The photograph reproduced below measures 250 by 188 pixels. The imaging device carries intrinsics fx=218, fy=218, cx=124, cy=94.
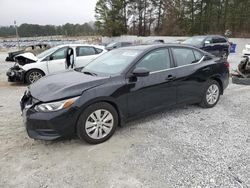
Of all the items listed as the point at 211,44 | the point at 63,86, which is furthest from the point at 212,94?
the point at 211,44

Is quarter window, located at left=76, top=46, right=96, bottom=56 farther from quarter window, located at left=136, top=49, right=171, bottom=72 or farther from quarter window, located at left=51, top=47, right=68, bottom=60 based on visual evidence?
quarter window, located at left=136, top=49, right=171, bottom=72

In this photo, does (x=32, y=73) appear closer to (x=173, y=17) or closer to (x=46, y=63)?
(x=46, y=63)

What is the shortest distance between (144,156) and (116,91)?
1.04 meters

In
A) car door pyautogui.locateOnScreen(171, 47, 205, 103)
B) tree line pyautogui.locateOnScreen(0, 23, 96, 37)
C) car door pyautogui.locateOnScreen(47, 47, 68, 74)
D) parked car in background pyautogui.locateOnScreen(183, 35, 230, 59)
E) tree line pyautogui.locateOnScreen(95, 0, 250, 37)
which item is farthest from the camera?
tree line pyautogui.locateOnScreen(0, 23, 96, 37)

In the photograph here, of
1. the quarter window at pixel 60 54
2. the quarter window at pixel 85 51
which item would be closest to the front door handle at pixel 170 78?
the quarter window at pixel 85 51

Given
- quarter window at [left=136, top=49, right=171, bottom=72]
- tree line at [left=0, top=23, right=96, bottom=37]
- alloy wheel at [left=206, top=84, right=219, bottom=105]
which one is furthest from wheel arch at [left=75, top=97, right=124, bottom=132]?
tree line at [left=0, top=23, right=96, bottom=37]

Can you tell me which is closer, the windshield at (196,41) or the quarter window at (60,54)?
the quarter window at (60,54)

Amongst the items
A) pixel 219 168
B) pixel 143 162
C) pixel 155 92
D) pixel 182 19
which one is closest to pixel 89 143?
pixel 143 162

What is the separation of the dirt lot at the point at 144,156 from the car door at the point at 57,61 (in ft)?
11.4

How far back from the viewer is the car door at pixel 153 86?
3.56 metres

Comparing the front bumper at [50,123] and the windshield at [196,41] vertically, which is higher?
the windshield at [196,41]

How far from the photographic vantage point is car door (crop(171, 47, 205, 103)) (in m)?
4.12

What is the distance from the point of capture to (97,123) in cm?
325

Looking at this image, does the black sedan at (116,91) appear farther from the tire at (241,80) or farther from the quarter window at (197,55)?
the tire at (241,80)
